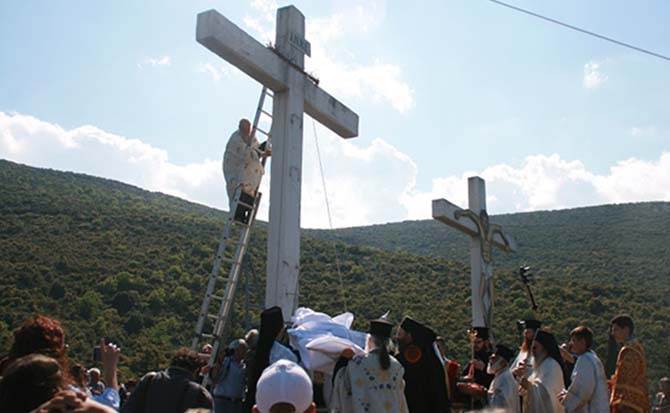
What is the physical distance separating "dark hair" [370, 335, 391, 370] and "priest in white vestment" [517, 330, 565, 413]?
1871 mm

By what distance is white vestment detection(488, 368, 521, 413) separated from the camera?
6172mm

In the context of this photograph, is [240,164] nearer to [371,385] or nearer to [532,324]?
[371,385]

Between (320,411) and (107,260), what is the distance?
1092 inches

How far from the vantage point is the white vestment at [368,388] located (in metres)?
4.91

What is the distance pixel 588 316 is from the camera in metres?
26.5

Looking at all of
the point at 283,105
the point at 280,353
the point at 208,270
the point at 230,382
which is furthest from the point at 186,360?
the point at 208,270

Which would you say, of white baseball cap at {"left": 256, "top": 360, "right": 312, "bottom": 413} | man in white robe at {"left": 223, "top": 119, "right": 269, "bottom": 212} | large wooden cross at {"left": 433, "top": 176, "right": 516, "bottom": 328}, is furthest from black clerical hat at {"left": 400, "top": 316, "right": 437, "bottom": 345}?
large wooden cross at {"left": 433, "top": 176, "right": 516, "bottom": 328}

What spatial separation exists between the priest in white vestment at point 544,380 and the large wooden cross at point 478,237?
4767 millimetres

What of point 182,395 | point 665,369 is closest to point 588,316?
point 665,369

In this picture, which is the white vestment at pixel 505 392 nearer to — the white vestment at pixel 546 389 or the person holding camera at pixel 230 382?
the white vestment at pixel 546 389

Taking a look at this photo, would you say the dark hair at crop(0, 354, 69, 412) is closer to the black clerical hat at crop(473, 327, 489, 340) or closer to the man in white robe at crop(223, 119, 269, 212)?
the man in white robe at crop(223, 119, 269, 212)

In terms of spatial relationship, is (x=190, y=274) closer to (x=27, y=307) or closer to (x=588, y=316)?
(x=27, y=307)

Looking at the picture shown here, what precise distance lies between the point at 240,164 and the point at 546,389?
3875mm

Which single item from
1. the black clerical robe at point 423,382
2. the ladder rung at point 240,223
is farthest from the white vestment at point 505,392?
the ladder rung at point 240,223
